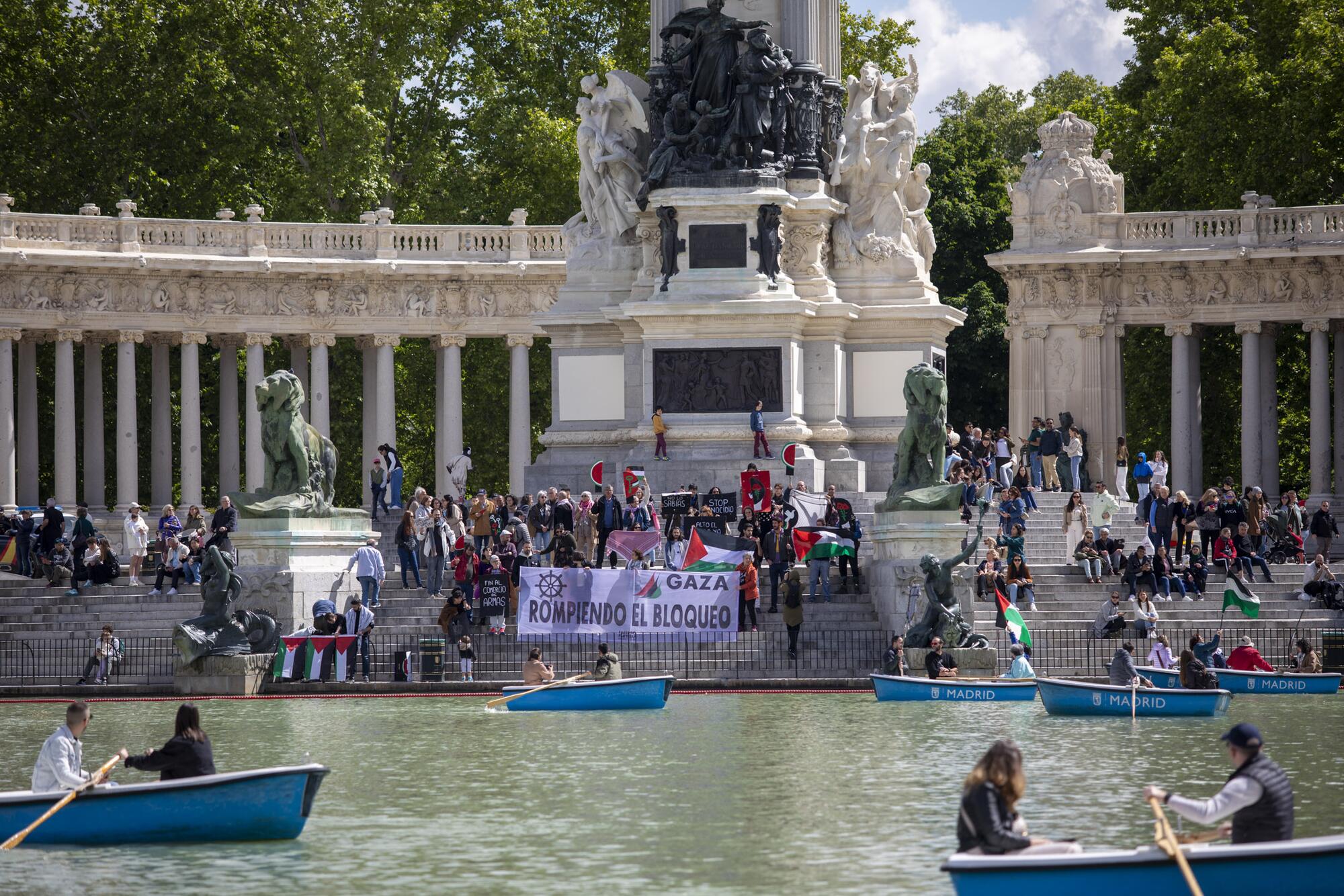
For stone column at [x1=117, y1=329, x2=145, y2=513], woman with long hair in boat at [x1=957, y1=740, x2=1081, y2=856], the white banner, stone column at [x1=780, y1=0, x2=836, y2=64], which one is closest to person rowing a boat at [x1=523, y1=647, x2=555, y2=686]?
the white banner

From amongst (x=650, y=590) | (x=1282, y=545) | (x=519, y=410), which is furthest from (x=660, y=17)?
(x=519, y=410)

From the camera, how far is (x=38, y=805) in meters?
19.9

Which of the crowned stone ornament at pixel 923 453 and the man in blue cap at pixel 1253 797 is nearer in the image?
the man in blue cap at pixel 1253 797

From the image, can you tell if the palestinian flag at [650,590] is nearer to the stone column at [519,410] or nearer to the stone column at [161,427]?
the stone column at [519,410]

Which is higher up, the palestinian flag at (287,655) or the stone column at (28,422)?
the stone column at (28,422)

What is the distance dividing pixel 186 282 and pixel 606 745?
3787cm

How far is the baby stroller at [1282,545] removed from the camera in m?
45.5

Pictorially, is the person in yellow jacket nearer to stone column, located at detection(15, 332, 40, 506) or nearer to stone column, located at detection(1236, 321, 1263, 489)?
stone column, located at detection(1236, 321, 1263, 489)

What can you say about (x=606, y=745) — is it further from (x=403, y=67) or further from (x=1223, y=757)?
(x=403, y=67)

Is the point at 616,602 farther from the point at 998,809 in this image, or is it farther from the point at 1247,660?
the point at 998,809

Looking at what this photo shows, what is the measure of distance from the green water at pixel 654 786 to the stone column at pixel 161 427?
3127 centimetres

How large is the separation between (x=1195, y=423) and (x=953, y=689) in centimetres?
3315

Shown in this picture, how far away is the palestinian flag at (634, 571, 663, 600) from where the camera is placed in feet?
129

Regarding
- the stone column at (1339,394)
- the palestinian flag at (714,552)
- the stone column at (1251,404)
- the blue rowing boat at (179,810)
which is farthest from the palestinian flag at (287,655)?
the stone column at (1339,394)
